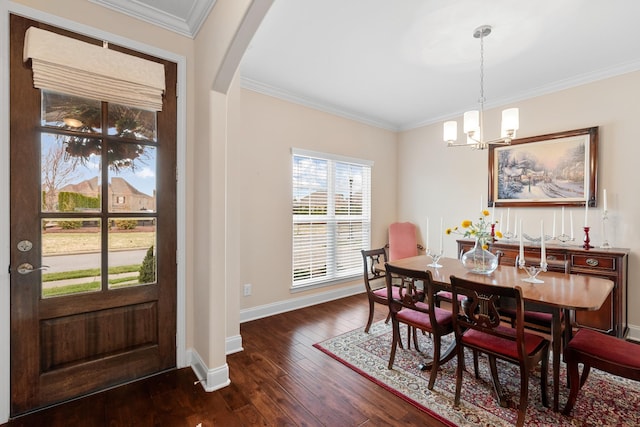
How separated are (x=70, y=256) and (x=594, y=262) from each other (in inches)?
179

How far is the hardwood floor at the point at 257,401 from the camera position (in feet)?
5.91

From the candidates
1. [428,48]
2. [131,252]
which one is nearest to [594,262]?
[428,48]

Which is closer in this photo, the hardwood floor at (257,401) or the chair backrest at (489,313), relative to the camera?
the chair backrest at (489,313)

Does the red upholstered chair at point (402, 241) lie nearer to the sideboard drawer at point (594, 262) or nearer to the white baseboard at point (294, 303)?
the white baseboard at point (294, 303)

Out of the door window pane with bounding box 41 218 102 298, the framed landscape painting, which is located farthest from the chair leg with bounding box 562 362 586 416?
the door window pane with bounding box 41 218 102 298

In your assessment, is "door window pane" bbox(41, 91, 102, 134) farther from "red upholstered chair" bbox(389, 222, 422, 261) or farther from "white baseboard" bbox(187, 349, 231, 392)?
"red upholstered chair" bbox(389, 222, 422, 261)

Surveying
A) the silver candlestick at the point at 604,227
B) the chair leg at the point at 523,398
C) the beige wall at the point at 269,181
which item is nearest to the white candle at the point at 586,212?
the silver candlestick at the point at 604,227

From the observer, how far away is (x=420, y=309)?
228 centimetres

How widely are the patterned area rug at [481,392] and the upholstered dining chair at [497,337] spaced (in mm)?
95

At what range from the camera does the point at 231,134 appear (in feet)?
8.56

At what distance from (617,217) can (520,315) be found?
8.32ft

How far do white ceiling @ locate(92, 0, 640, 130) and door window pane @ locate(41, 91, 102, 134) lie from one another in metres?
0.77

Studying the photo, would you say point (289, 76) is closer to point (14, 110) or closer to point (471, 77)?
point (471, 77)

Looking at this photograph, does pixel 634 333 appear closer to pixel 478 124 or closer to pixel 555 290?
pixel 555 290
